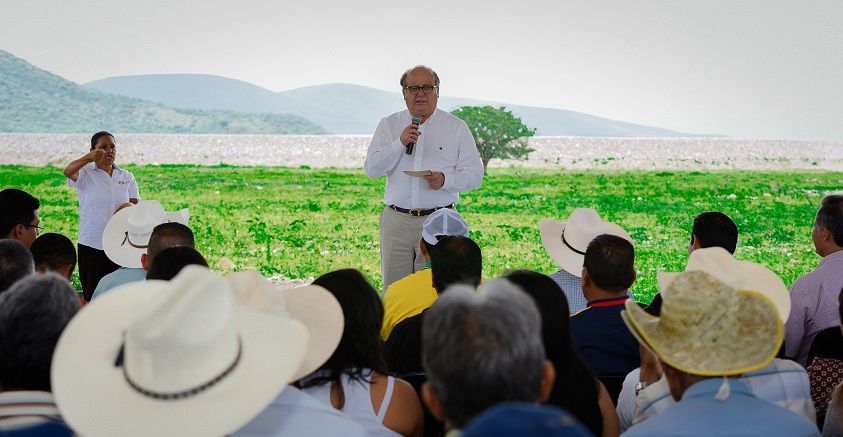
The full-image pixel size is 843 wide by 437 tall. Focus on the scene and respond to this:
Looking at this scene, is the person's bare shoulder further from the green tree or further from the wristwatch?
the green tree

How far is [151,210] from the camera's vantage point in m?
5.14

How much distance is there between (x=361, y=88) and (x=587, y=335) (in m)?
180

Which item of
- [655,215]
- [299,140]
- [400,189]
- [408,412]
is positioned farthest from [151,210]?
[299,140]

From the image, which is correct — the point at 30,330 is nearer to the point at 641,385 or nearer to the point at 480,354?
the point at 480,354

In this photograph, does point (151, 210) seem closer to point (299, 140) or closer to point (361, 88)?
point (299, 140)

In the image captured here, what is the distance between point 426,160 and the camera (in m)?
6.23

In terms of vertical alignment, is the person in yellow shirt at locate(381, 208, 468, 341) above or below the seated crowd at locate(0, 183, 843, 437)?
below

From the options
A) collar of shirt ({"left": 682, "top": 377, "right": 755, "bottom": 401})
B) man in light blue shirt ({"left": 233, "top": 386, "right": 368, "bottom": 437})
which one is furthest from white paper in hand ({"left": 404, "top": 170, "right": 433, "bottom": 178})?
collar of shirt ({"left": 682, "top": 377, "right": 755, "bottom": 401})

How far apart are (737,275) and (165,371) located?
2405 millimetres

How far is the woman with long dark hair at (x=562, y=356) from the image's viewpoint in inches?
96.2

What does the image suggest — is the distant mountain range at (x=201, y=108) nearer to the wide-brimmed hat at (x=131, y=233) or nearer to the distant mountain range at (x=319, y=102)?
the distant mountain range at (x=319, y=102)

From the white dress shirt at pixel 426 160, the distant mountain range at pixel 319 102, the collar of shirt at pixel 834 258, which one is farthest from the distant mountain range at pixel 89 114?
the collar of shirt at pixel 834 258

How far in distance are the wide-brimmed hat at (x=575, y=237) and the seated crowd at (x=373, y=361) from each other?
4.19ft

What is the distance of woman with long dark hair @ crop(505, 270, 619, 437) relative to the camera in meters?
2.44
